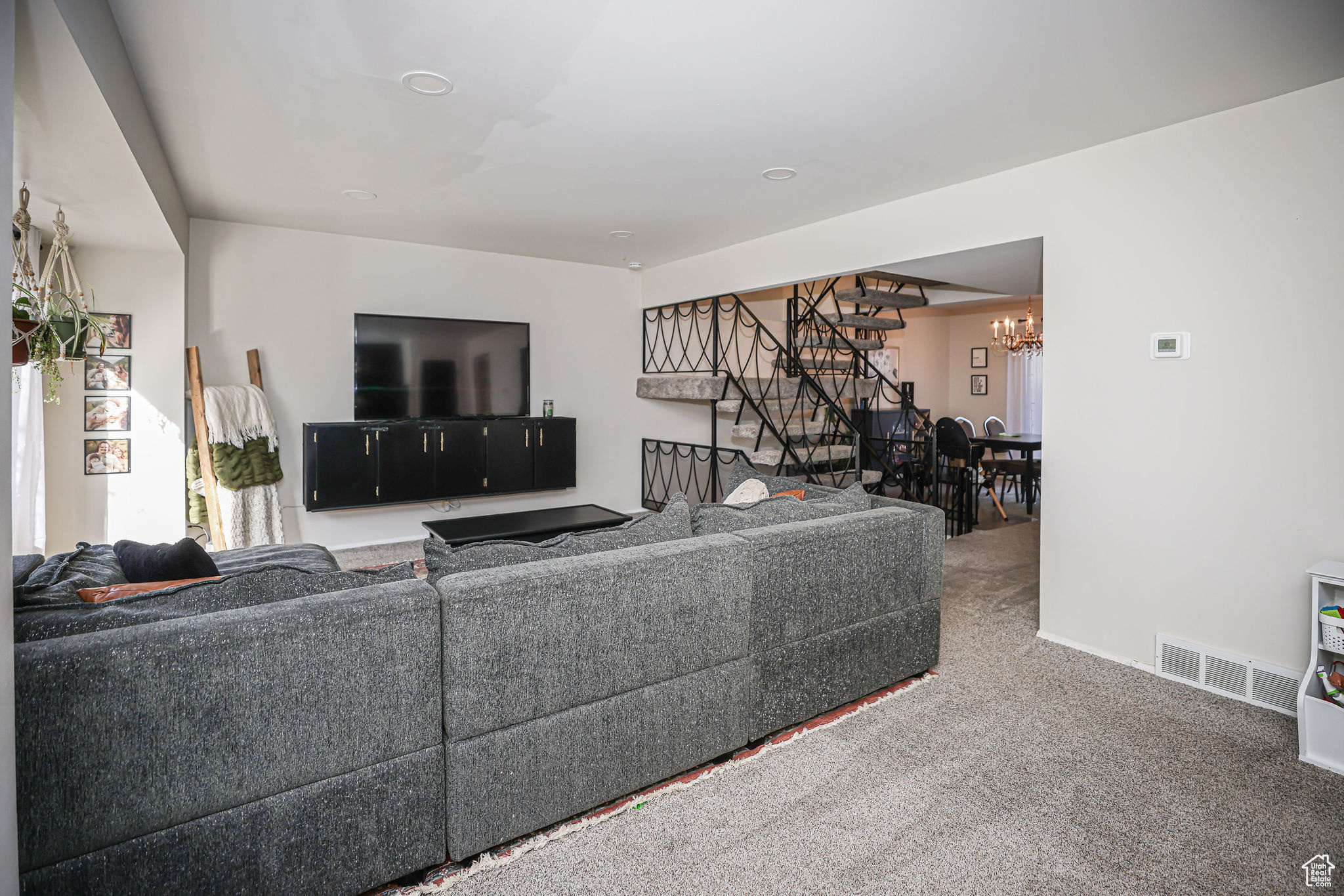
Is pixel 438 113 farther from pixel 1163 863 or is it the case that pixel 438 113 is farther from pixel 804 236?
pixel 1163 863

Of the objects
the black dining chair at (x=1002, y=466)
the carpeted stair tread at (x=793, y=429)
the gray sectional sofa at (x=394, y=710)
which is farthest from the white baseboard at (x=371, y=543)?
the black dining chair at (x=1002, y=466)

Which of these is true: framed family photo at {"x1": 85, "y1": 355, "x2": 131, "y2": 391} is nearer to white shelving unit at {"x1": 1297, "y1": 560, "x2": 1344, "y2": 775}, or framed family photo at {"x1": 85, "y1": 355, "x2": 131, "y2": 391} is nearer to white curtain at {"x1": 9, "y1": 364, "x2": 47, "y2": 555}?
white curtain at {"x1": 9, "y1": 364, "x2": 47, "y2": 555}

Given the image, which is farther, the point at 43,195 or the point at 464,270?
the point at 464,270

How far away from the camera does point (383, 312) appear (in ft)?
17.1

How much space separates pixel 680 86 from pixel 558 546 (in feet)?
5.75

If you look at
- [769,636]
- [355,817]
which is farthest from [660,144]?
[355,817]

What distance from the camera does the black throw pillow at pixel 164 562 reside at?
6.24 ft

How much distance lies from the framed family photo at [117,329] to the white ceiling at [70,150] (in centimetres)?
41

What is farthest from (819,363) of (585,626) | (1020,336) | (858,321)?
(585,626)

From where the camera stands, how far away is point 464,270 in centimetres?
554

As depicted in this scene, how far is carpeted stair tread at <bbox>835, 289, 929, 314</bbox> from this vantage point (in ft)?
18.2

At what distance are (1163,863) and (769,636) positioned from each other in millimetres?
1161

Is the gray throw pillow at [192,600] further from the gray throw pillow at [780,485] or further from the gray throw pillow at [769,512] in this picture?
the gray throw pillow at [780,485]

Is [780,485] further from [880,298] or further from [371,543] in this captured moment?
[371,543]
